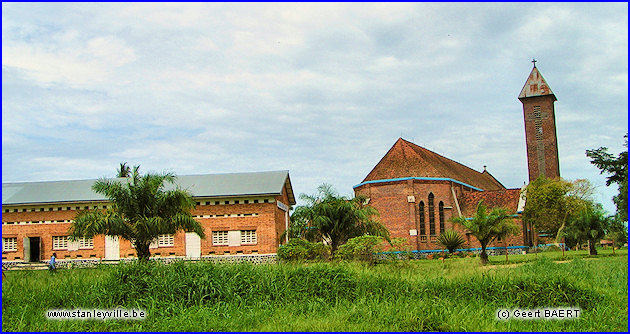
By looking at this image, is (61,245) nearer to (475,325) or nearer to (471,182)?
(475,325)

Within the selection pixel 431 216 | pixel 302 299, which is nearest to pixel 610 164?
pixel 431 216

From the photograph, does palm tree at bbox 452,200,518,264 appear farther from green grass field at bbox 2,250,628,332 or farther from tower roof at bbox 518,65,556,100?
tower roof at bbox 518,65,556,100

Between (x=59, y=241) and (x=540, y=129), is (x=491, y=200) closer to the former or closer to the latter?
(x=540, y=129)

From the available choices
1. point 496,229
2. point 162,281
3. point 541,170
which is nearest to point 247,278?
point 162,281

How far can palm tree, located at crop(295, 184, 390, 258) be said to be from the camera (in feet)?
89.1

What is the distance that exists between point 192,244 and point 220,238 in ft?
5.13

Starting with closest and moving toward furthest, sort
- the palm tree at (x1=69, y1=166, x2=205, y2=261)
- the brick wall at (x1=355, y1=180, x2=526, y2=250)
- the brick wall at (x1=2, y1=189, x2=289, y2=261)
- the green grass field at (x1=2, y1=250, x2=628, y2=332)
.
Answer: the green grass field at (x1=2, y1=250, x2=628, y2=332) < the palm tree at (x1=69, y1=166, x2=205, y2=261) < the brick wall at (x1=2, y1=189, x2=289, y2=261) < the brick wall at (x1=355, y1=180, x2=526, y2=250)

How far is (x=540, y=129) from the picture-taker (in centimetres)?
5909

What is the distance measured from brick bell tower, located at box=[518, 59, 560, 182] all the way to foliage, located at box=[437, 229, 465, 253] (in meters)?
20.2

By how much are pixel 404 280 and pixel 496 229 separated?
18.5 meters

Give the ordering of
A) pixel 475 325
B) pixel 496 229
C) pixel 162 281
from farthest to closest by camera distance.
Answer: pixel 496 229, pixel 162 281, pixel 475 325

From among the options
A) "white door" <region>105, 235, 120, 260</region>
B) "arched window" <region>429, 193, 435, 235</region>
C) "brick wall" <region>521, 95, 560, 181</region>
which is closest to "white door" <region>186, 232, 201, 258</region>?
"white door" <region>105, 235, 120, 260</region>

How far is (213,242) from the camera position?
3422 centimetres

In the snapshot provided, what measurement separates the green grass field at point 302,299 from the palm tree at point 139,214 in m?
8.54
